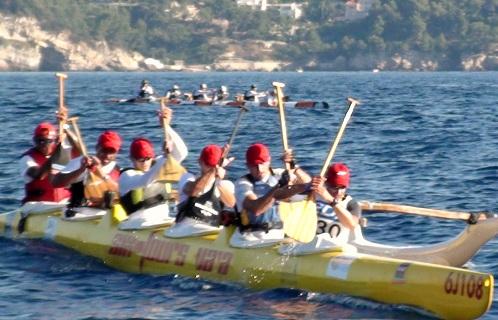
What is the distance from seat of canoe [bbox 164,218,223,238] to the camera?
16.5 m

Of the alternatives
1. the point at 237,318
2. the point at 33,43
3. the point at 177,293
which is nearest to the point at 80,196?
the point at 177,293

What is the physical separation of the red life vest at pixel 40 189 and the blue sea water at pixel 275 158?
0.76m

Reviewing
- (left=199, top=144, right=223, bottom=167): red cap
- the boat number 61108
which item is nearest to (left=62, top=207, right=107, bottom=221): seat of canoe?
(left=199, top=144, right=223, bottom=167): red cap

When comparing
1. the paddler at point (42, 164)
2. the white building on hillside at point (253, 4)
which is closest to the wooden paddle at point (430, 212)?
the paddler at point (42, 164)

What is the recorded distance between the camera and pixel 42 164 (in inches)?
752

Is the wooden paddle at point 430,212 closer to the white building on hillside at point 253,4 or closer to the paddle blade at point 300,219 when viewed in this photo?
the paddle blade at point 300,219

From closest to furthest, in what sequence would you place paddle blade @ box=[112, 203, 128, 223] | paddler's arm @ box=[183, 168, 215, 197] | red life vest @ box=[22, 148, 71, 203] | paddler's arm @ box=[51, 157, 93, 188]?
paddler's arm @ box=[183, 168, 215, 197] < paddle blade @ box=[112, 203, 128, 223] < paddler's arm @ box=[51, 157, 93, 188] < red life vest @ box=[22, 148, 71, 203]

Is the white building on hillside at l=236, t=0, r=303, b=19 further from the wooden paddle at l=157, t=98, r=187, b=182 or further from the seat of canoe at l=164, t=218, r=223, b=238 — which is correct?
the seat of canoe at l=164, t=218, r=223, b=238

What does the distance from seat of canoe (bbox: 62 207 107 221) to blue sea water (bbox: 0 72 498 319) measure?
465mm

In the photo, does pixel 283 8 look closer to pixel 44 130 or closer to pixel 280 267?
pixel 44 130

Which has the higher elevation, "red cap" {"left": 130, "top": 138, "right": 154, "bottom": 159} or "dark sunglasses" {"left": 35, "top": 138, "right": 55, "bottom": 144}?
"red cap" {"left": 130, "top": 138, "right": 154, "bottom": 159}

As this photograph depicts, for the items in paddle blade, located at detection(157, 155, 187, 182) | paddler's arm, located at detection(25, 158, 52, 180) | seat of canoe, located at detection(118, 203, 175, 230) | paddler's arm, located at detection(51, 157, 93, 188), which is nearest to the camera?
paddle blade, located at detection(157, 155, 187, 182)

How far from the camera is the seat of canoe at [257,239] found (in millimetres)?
15811

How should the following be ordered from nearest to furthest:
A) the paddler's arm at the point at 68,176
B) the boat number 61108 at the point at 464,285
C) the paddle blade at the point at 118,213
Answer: the boat number 61108 at the point at 464,285
the paddle blade at the point at 118,213
the paddler's arm at the point at 68,176
